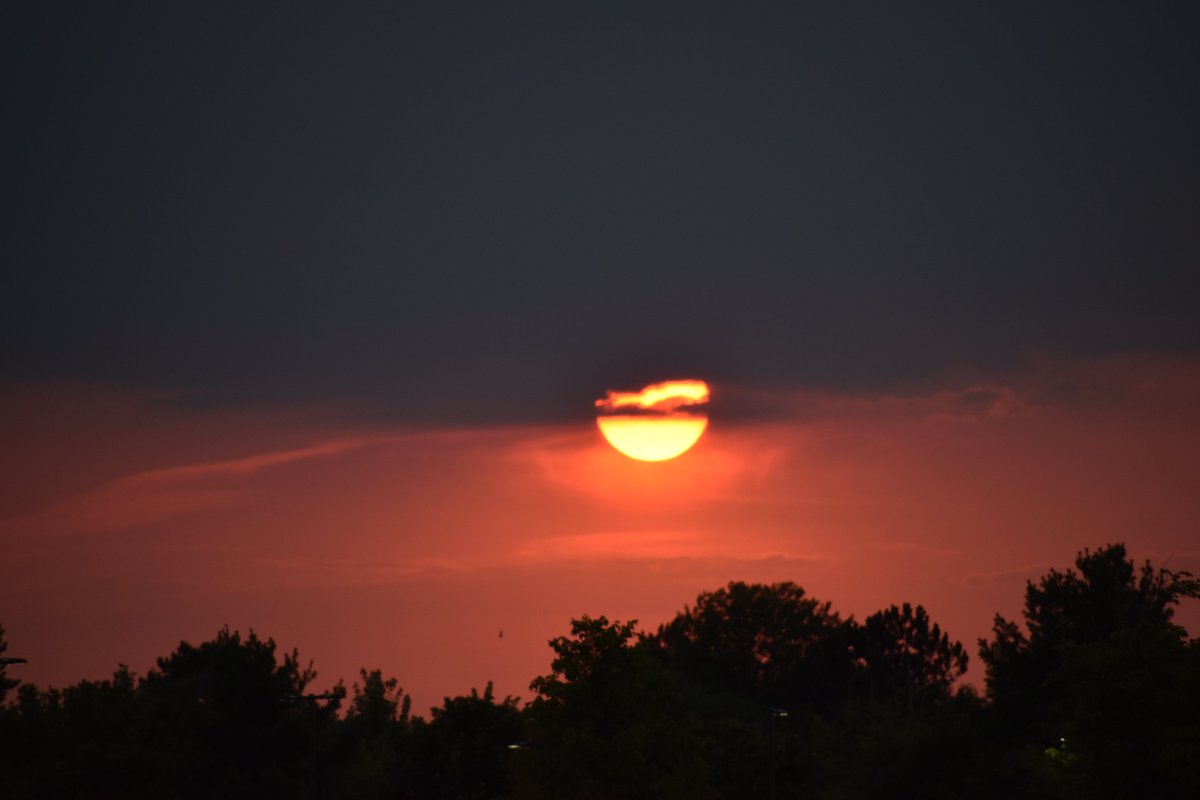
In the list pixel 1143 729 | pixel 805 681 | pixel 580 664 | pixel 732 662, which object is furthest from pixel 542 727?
pixel 732 662

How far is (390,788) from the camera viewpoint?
301 feet

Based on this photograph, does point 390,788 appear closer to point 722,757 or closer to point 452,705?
point 452,705

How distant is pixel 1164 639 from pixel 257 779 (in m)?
55.6

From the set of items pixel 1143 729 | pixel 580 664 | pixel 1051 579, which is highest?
pixel 1051 579

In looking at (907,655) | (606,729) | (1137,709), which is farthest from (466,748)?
(907,655)

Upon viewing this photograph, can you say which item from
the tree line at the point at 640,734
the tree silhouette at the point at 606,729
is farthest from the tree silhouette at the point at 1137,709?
the tree silhouette at the point at 606,729

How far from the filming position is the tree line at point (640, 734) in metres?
53.4

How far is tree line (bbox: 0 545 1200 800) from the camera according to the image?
175ft

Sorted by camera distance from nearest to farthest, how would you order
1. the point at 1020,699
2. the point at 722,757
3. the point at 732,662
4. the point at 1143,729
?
1. the point at 1143,729
2. the point at 1020,699
3. the point at 722,757
4. the point at 732,662

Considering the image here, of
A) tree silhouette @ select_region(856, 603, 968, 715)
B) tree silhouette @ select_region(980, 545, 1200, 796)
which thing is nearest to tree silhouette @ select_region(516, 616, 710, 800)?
tree silhouette @ select_region(980, 545, 1200, 796)

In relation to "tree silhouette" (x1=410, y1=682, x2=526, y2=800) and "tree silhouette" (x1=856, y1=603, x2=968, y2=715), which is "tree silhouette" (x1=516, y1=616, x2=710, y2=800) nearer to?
"tree silhouette" (x1=410, y1=682, x2=526, y2=800)

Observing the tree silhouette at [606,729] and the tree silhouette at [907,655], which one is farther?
the tree silhouette at [907,655]

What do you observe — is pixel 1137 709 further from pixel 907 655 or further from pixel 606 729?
pixel 907 655

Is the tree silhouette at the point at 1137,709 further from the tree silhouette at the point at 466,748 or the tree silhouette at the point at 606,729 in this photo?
the tree silhouette at the point at 466,748
